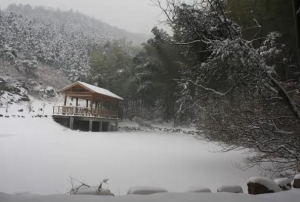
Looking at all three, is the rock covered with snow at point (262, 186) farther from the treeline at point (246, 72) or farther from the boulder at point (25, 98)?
the boulder at point (25, 98)

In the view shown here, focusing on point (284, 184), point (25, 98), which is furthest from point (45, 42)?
point (284, 184)

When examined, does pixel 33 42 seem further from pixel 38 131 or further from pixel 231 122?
pixel 231 122

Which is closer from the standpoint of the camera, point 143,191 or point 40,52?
point 143,191

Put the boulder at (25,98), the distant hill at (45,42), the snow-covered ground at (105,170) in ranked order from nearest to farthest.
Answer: the snow-covered ground at (105,170), the boulder at (25,98), the distant hill at (45,42)

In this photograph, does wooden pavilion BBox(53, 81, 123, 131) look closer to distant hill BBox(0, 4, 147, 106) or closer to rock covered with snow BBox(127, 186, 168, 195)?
distant hill BBox(0, 4, 147, 106)

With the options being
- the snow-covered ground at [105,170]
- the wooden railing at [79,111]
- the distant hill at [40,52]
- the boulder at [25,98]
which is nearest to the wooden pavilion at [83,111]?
the wooden railing at [79,111]

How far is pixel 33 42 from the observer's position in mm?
25344

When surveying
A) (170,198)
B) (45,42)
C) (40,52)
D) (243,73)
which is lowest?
(170,198)

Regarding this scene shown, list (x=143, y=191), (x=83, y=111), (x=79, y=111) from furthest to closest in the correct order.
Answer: (x=83, y=111) < (x=79, y=111) < (x=143, y=191)

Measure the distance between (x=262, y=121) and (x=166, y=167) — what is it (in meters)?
2.81

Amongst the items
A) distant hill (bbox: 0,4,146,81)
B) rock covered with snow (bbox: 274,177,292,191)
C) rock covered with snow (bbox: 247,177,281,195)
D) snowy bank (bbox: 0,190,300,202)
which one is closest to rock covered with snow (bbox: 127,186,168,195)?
snowy bank (bbox: 0,190,300,202)

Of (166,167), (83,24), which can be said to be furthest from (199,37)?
(83,24)

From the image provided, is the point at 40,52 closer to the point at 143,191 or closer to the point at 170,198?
the point at 143,191

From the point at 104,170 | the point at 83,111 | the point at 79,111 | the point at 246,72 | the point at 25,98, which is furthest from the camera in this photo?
the point at 25,98
